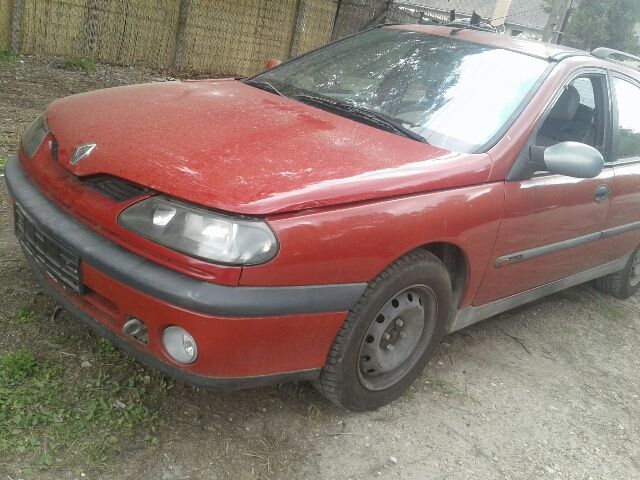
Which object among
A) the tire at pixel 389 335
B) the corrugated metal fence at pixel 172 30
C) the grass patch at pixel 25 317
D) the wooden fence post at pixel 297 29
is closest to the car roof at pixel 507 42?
the tire at pixel 389 335

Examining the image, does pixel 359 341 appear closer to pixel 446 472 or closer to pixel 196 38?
pixel 446 472

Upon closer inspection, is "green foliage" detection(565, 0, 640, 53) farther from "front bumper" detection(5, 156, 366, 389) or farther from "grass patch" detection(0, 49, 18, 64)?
"front bumper" detection(5, 156, 366, 389)

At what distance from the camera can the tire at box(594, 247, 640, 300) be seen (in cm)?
486

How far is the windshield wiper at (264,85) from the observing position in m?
3.54

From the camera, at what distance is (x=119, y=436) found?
2.46 meters

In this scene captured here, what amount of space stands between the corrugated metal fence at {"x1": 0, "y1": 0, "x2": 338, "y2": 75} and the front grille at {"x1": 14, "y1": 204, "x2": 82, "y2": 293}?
653 centimetres

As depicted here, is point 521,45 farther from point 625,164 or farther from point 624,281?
point 624,281

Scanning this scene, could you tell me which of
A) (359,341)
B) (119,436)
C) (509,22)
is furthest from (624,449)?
(509,22)

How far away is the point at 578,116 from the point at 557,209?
2.23 feet

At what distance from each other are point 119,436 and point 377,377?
3.67ft

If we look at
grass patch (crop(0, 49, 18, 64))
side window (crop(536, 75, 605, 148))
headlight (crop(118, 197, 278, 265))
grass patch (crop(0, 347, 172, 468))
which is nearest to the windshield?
side window (crop(536, 75, 605, 148))

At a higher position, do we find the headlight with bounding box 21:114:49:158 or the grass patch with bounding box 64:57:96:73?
the headlight with bounding box 21:114:49:158

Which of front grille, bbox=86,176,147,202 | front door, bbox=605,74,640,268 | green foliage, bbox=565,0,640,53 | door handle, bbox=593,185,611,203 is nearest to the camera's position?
front grille, bbox=86,176,147,202

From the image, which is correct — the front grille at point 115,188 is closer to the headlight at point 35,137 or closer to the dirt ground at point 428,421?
the headlight at point 35,137
